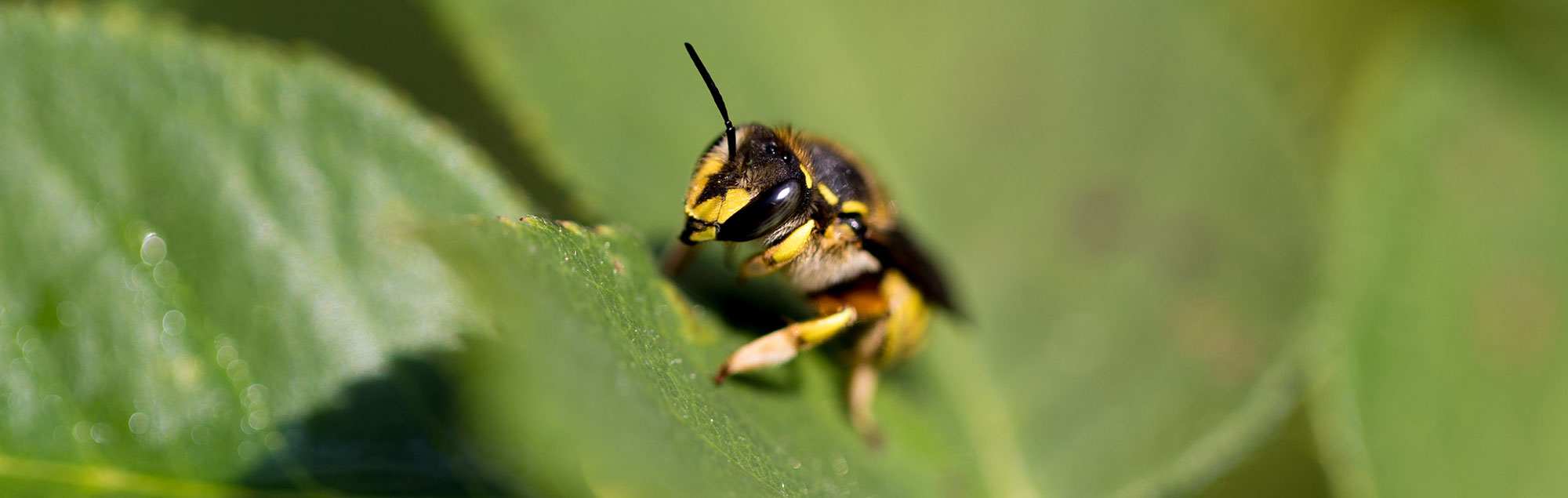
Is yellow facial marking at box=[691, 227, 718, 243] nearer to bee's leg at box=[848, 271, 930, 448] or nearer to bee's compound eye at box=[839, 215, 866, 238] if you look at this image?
bee's compound eye at box=[839, 215, 866, 238]

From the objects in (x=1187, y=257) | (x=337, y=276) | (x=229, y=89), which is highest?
(x=229, y=89)

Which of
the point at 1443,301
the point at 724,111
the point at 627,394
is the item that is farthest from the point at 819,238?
the point at 1443,301

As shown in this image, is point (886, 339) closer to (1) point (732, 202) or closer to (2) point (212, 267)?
(1) point (732, 202)

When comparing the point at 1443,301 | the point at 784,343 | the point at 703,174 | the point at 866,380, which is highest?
the point at 703,174

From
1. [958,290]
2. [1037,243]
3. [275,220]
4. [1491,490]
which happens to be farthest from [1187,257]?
[275,220]

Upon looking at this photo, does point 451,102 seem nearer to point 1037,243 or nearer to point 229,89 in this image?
point 229,89

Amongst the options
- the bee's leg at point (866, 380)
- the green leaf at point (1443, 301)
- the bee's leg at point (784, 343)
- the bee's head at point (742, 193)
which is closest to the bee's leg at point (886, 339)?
the bee's leg at point (866, 380)

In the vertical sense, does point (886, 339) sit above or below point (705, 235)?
below

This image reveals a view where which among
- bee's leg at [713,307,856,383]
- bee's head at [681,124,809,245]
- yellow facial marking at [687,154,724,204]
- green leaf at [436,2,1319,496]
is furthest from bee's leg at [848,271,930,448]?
yellow facial marking at [687,154,724,204]
